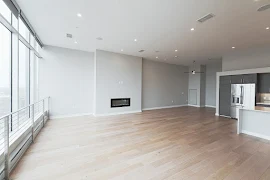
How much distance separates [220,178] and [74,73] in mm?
6603

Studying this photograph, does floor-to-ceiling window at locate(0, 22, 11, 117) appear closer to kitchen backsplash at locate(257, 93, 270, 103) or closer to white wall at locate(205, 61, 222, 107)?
kitchen backsplash at locate(257, 93, 270, 103)

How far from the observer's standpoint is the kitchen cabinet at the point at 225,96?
6.54 metres

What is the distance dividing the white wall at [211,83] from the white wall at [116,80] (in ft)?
19.6

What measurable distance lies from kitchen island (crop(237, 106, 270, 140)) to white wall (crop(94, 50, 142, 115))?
4.92m

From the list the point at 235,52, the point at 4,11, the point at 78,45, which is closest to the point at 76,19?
the point at 4,11

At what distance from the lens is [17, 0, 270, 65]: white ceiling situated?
293 centimetres

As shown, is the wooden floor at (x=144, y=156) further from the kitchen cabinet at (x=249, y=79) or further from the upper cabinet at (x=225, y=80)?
the upper cabinet at (x=225, y=80)

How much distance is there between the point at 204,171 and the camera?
7.43 feet

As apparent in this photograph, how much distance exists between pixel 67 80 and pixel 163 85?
628 cm

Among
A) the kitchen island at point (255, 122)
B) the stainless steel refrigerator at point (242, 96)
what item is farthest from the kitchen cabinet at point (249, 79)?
the kitchen island at point (255, 122)

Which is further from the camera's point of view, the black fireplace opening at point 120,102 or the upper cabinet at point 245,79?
the black fireplace opening at point 120,102

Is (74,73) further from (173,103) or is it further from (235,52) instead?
(235,52)

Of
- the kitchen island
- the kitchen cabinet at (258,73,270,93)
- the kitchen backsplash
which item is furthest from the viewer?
the kitchen backsplash

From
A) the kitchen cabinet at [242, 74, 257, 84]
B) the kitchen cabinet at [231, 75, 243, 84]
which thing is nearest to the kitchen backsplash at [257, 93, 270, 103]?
the kitchen cabinet at [242, 74, 257, 84]
